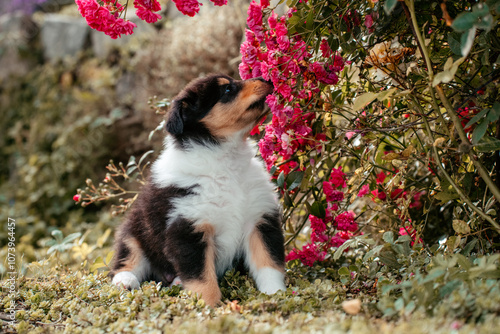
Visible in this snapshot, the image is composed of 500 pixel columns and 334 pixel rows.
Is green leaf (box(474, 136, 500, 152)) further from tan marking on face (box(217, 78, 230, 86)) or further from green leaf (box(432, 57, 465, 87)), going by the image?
tan marking on face (box(217, 78, 230, 86))

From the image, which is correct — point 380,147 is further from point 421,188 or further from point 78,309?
point 78,309

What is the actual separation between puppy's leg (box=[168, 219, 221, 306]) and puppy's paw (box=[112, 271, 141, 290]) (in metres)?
0.47

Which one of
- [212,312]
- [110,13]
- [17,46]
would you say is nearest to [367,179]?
[212,312]

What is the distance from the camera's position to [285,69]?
263cm

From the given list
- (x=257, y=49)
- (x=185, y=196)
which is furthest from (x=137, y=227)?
(x=257, y=49)

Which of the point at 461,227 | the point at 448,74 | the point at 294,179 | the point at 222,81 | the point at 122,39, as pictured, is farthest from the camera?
the point at 122,39

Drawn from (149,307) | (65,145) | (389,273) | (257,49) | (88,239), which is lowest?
(88,239)

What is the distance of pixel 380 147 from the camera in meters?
3.29

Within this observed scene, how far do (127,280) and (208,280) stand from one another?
2.26 feet

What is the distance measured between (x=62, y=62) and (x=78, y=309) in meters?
7.48

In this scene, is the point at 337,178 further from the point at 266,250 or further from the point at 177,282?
the point at 177,282

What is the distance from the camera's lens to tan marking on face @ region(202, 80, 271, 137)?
125 inches

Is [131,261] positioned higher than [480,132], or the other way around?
[480,132]

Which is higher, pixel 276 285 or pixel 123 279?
pixel 276 285
